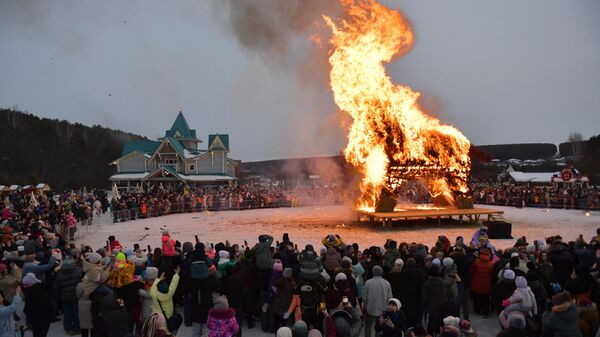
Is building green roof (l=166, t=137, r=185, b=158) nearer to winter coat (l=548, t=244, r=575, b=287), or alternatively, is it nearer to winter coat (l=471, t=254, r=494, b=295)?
winter coat (l=471, t=254, r=494, b=295)

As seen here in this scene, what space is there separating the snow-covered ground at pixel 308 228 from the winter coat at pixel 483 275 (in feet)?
28.8

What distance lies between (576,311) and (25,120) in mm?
100468

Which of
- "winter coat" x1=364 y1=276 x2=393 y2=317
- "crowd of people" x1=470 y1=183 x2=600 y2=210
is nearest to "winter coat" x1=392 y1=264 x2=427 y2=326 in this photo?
"winter coat" x1=364 y1=276 x2=393 y2=317

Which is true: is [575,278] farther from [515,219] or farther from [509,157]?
[509,157]

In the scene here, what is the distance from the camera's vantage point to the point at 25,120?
292 feet

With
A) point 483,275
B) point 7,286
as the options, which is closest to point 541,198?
point 483,275

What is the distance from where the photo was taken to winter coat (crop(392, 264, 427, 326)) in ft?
30.1

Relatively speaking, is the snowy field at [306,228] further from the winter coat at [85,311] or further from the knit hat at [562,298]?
the knit hat at [562,298]

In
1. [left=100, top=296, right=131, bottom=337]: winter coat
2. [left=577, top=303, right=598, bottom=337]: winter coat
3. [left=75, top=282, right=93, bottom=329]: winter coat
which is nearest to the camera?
[left=100, top=296, right=131, bottom=337]: winter coat

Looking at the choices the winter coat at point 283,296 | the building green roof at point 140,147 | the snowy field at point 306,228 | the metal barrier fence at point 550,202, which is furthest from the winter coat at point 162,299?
the building green roof at point 140,147

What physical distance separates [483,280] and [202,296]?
20.3 ft

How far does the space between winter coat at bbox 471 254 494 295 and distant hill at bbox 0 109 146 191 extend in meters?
65.0

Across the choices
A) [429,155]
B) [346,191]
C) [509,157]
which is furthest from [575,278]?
[509,157]

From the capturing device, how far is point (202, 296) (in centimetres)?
920
